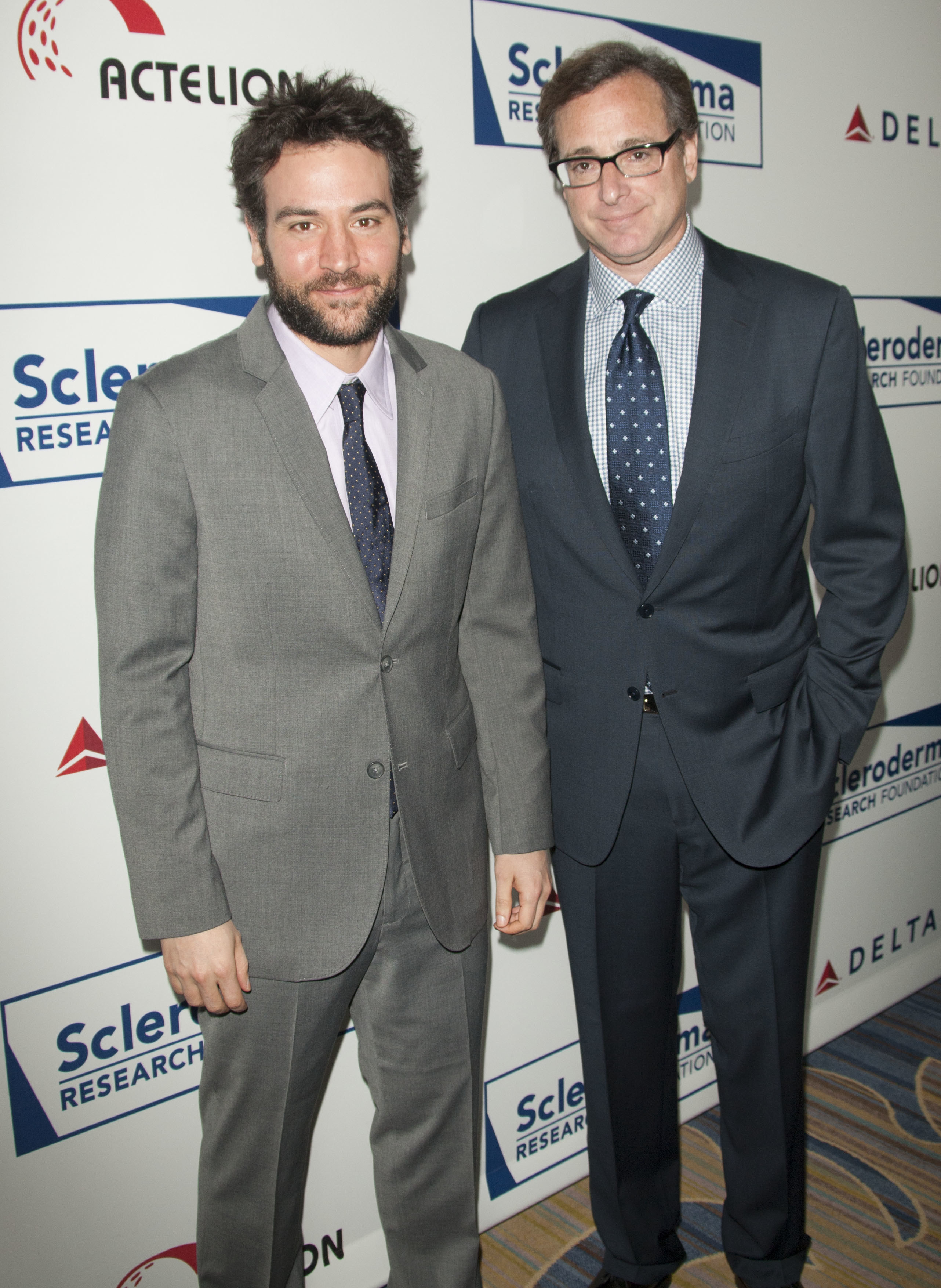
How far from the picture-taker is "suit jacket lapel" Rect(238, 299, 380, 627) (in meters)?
1.43

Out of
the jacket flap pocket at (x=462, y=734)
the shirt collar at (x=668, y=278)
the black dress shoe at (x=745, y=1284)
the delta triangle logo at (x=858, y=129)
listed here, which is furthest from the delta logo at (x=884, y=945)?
the delta triangle logo at (x=858, y=129)

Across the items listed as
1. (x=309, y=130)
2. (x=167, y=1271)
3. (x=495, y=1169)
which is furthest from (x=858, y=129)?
(x=167, y=1271)

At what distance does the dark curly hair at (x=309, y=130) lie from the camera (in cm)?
146

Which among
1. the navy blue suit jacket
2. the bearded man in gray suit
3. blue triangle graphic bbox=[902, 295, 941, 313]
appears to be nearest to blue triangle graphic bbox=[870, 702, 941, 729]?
blue triangle graphic bbox=[902, 295, 941, 313]

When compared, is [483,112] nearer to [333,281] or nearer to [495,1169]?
[333,281]

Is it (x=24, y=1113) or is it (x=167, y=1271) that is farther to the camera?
(x=167, y=1271)

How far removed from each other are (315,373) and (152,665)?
0.47m

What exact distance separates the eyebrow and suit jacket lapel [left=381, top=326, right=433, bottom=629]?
206 millimetres

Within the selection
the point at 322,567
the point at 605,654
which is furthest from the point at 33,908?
the point at 605,654

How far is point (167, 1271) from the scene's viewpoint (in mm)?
1925

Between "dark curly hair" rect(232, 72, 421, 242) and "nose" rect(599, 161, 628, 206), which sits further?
"nose" rect(599, 161, 628, 206)

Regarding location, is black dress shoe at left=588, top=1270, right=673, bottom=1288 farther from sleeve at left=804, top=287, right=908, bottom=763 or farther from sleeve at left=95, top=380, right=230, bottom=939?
sleeve at left=95, top=380, right=230, bottom=939

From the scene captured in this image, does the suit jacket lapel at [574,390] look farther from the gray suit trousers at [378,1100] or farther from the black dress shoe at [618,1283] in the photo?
the black dress shoe at [618,1283]

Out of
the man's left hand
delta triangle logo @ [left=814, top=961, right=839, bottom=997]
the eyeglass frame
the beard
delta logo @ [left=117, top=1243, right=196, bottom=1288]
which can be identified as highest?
the eyeglass frame
